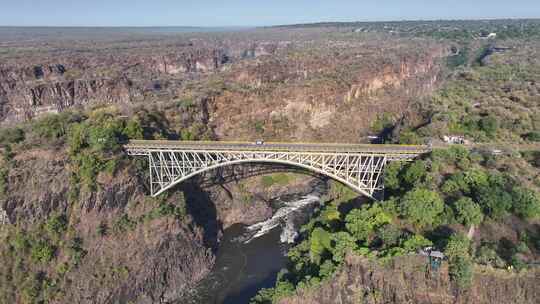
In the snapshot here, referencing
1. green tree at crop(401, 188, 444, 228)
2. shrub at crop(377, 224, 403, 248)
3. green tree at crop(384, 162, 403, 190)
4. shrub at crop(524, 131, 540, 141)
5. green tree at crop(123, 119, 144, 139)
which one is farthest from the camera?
green tree at crop(123, 119, 144, 139)

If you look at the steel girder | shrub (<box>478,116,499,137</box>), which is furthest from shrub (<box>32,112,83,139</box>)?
shrub (<box>478,116,499,137</box>)

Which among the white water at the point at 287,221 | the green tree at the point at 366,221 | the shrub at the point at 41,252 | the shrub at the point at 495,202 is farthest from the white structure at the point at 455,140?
the shrub at the point at 41,252

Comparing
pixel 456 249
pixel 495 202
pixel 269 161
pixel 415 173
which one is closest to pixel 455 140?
pixel 415 173

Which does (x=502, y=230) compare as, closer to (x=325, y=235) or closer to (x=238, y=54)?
(x=325, y=235)

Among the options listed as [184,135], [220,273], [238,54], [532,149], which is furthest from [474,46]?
[220,273]

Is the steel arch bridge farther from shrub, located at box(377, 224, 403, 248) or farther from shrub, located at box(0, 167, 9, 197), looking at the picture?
shrub, located at box(0, 167, 9, 197)

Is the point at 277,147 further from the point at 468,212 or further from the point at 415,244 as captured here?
the point at 468,212
